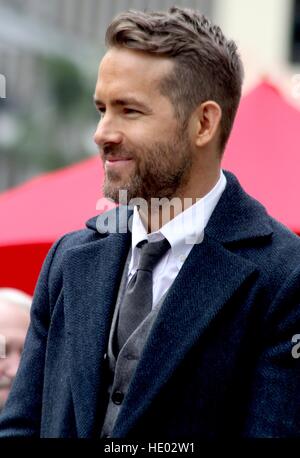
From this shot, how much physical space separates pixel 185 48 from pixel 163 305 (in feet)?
1.82

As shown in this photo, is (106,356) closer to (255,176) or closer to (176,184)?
(176,184)

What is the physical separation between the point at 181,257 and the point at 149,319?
6.9 inches

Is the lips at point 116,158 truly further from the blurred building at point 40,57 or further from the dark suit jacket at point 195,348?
the blurred building at point 40,57

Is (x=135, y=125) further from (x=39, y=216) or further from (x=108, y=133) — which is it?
(x=39, y=216)

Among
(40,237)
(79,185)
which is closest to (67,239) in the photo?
(40,237)

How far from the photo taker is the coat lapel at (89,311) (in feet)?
8.63

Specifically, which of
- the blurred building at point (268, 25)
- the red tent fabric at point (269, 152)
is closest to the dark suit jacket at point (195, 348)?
the red tent fabric at point (269, 152)

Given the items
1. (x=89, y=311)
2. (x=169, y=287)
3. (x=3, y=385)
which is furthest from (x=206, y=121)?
(x=3, y=385)

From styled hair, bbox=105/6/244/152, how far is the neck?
0.47 feet

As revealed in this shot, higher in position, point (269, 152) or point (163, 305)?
point (163, 305)

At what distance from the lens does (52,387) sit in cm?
274

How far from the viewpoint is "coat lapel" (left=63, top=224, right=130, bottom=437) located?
2631 mm

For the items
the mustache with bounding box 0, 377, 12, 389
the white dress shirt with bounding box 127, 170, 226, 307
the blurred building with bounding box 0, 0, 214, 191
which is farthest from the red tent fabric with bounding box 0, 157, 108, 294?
the blurred building with bounding box 0, 0, 214, 191

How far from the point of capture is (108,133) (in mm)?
2646
